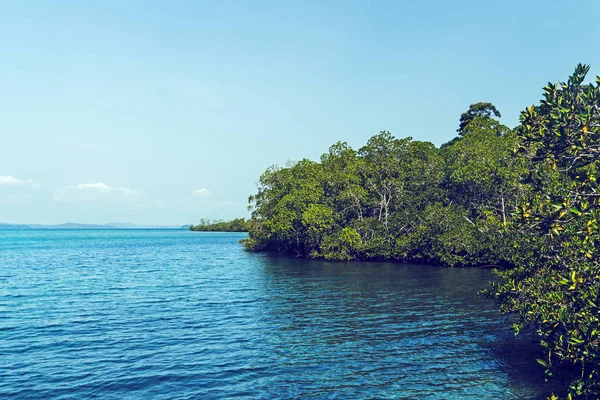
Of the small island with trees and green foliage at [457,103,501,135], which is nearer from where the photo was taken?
the small island with trees

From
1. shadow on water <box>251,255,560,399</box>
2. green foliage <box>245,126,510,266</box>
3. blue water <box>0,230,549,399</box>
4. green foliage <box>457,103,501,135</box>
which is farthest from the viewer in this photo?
green foliage <box>457,103,501,135</box>

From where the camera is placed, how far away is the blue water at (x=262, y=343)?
48.9ft

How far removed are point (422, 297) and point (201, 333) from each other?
16230mm

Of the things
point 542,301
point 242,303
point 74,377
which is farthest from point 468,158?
point 74,377

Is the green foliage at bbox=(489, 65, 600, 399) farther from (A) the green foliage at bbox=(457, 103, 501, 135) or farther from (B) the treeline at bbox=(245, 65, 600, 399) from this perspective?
(A) the green foliage at bbox=(457, 103, 501, 135)

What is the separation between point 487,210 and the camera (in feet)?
155

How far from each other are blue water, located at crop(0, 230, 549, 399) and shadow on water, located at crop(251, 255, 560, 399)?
73 mm

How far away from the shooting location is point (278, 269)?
5022cm

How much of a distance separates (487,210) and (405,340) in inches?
1255

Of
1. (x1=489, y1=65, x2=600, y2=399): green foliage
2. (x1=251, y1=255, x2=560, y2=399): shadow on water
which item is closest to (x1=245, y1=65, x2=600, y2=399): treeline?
(x1=489, y1=65, x2=600, y2=399): green foliage

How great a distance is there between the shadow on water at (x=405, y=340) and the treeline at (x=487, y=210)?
155 centimetres

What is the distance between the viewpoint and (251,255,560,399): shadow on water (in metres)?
15.1

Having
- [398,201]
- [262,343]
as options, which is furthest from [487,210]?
[262,343]

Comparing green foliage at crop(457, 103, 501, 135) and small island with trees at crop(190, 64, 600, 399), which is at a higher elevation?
green foliage at crop(457, 103, 501, 135)
